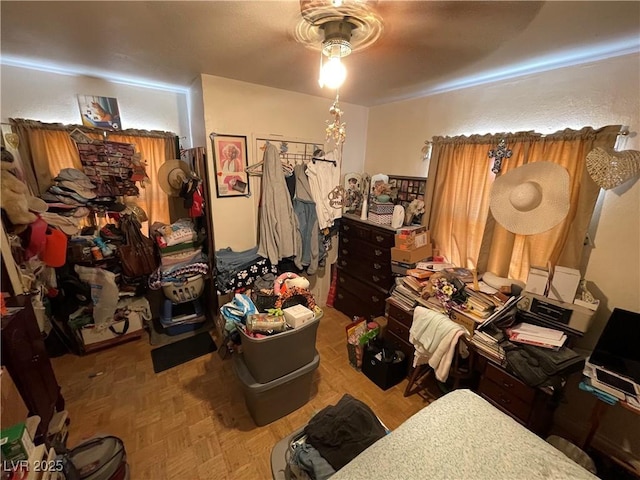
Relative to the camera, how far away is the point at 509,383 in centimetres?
152

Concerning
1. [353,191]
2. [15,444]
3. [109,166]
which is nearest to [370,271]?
[353,191]

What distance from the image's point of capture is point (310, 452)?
0.98 meters

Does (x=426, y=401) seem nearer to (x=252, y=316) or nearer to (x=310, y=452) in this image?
(x=310, y=452)

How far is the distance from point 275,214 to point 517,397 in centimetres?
221

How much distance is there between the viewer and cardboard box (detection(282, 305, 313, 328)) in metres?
1.58

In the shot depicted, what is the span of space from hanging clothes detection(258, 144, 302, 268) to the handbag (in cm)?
104

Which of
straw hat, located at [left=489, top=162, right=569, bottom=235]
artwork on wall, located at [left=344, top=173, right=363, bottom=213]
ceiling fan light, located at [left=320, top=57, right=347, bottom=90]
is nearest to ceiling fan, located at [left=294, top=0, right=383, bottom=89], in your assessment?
ceiling fan light, located at [left=320, top=57, right=347, bottom=90]

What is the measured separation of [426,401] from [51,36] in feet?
11.3

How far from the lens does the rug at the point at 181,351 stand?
229cm

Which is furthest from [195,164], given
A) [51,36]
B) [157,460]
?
[157,460]

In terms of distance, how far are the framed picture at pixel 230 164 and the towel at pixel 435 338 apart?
1.87 meters

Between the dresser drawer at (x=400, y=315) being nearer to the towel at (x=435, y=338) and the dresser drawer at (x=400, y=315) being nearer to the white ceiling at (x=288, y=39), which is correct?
the towel at (x=435, y=338)

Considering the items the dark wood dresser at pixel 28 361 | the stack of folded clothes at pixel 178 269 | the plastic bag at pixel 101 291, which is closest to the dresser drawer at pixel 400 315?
the stack of folded clothes at pixel 178 269

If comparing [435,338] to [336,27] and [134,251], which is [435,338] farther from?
[134,251]
